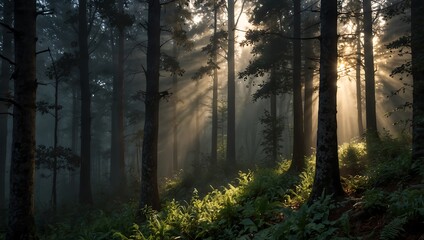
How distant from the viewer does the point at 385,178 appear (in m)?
8.41

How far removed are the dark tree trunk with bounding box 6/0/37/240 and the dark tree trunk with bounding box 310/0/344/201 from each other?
693 centimetres

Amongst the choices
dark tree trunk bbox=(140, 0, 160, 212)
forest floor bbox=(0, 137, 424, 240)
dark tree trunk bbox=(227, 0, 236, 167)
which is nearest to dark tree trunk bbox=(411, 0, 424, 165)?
forest floor bbox=(0, 137, 424, 240)

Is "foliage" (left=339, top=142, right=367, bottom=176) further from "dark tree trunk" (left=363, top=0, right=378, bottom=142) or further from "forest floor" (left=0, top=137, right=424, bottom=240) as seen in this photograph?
"dark tree trunk" (left=363, top=0, right=378, bottom=142)

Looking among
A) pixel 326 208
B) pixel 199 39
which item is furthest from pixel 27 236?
pixel 199 39

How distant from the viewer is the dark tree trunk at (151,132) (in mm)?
11336

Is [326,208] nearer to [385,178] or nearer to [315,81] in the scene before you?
[385,178]

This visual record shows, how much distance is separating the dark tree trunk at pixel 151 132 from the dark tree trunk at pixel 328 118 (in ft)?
18.5

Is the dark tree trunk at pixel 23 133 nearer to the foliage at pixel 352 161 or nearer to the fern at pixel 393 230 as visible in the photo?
the fern at pixel 393 230

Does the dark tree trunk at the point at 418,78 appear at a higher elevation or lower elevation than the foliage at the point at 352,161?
higher

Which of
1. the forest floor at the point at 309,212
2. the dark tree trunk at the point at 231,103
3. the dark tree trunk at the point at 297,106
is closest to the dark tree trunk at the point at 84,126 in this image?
the forest floor at the point at 309,212

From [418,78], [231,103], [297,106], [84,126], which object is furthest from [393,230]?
[231,103]

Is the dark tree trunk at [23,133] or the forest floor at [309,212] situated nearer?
the forest floor at [309,212]

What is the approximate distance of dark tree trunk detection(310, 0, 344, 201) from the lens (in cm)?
798

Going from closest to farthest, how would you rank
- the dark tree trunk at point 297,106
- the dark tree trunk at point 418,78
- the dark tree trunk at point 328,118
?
1. the dark tree trunk at point 328,118
2. the dark tree trunk at point 418,78
3. the dark tree trunk at point 297,106
